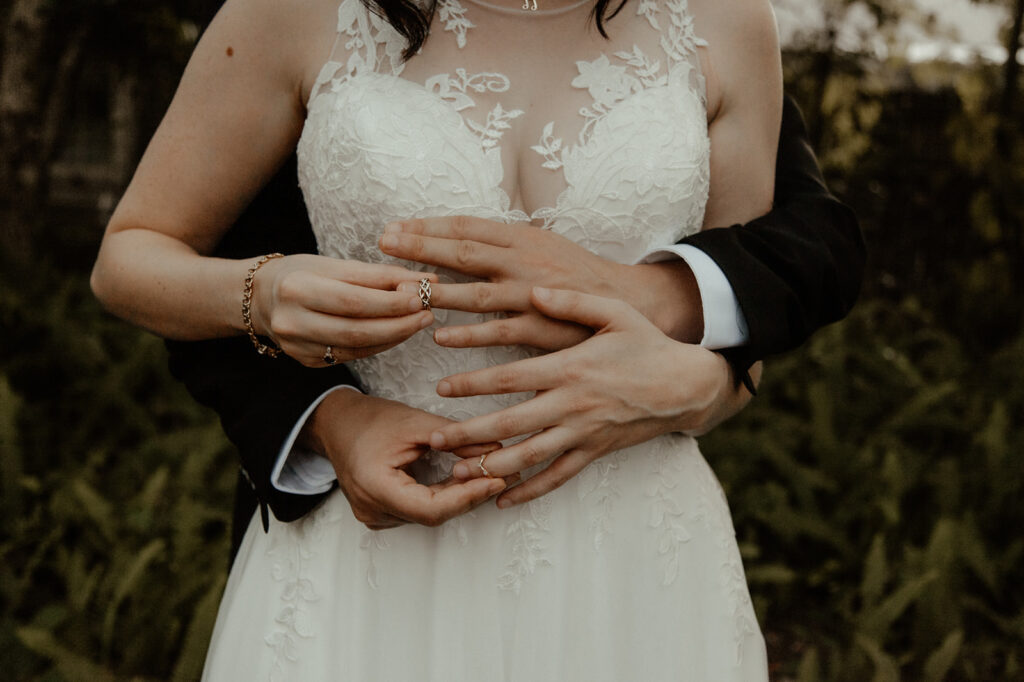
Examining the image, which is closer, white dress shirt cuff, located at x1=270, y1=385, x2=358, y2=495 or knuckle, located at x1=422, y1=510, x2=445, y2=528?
knuckle, located at x1=422, y1=510, x2=445, y2=528

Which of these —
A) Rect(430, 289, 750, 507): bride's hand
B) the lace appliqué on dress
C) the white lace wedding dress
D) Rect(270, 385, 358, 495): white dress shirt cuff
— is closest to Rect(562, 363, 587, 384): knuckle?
Rect(430, 289, 750, 507): bride's hand

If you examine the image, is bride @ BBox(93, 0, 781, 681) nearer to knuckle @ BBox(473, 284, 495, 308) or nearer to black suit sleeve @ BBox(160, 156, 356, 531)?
black suit sleeve @ BBox(160, 156, 356, 531)

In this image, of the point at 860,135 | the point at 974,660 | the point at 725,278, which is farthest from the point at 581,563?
the point at 860,135

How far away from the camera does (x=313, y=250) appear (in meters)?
1.81

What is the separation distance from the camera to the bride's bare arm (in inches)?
60.4

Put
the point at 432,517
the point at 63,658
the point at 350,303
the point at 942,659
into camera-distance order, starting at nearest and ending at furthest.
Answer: the point at 350,303 → the point at 432,517 → the point at 63,658 → the point at 942,659

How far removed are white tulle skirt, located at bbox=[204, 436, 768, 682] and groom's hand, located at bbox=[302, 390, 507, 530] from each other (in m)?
0.15

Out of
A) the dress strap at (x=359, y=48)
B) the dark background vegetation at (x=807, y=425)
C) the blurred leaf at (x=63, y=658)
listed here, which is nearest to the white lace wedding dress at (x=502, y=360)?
the dress strap at (x=359, y=48)

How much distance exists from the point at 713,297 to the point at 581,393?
35 cm

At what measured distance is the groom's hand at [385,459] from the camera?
138 cm

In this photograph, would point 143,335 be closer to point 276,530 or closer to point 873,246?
point 276,530

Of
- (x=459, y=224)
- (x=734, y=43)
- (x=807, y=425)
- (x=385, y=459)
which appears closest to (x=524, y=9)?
(x=734, y=43)

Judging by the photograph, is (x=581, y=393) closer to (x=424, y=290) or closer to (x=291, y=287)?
(x=424, y=290)

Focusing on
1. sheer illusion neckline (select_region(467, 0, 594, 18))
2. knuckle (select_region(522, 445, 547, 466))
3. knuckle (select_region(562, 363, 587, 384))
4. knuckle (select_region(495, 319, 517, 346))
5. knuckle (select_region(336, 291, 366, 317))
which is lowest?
knuckle (select_region(522, 445, 547, 466))
